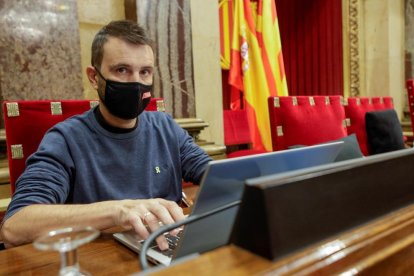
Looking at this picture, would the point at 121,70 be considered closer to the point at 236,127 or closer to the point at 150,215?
the point at 150,215

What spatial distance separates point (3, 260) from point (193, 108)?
1759 millimetres

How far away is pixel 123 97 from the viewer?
1267mm

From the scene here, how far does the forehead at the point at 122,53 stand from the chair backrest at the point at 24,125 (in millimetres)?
280

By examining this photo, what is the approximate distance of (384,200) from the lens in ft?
1.68

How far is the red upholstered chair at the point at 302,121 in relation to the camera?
222cm

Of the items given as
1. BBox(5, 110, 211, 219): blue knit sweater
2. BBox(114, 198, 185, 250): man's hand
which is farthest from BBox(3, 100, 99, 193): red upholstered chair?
BBox(114, 198, 185, 250): man's hand

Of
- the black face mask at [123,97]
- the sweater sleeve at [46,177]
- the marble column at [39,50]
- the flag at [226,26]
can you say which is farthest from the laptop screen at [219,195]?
the flag at [226,26]

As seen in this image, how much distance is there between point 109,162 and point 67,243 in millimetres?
862

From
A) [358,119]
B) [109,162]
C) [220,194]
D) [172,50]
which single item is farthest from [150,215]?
[358,119]

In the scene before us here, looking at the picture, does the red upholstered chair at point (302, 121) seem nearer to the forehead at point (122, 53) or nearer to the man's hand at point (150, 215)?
the forehead at point (122, 53)

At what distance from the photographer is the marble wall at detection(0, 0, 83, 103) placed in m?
1.72

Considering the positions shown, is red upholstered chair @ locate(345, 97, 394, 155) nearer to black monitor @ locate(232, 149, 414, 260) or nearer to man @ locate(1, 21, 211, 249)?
man @ locate(1, 21, 211, 249)

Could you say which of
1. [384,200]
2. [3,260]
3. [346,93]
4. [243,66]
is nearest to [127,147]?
[3,260]

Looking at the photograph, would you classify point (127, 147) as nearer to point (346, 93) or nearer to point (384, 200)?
point (384, 200)
